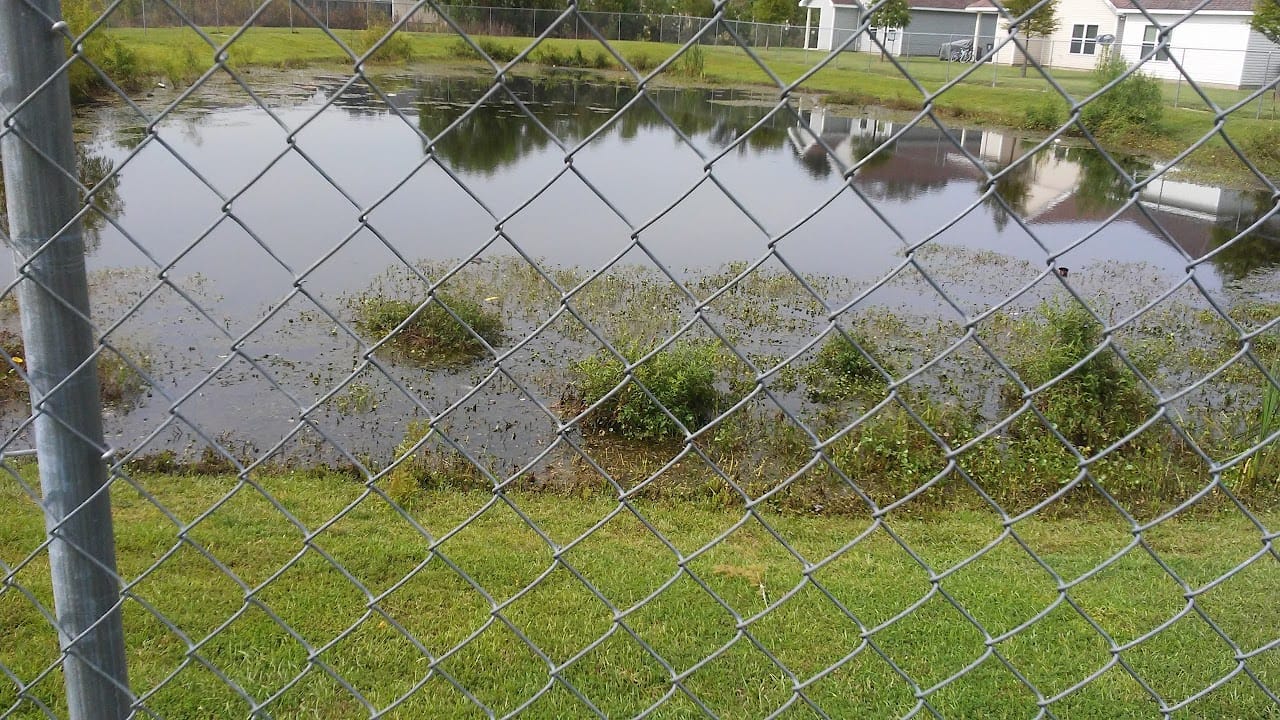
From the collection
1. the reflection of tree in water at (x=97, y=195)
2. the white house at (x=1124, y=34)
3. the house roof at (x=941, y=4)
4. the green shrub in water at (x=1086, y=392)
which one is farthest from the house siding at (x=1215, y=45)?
the reflection of tree in water at (x=97, y=195)

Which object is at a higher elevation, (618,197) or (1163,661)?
(1163,661)

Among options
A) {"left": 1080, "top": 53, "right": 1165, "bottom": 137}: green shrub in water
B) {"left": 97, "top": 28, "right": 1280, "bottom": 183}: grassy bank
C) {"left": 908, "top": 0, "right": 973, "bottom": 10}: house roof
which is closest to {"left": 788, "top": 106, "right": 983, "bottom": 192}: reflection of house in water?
{"left": 97, "top": 28, "right": 1280, "bottom": 183}: grassy bank

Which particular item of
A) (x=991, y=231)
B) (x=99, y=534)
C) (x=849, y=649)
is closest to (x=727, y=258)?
(x=991, y=231)

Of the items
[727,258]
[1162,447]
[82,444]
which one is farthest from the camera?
[727,258]

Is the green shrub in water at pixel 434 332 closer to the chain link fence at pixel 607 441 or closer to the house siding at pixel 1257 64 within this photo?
the chain link fence at pixel 607 441

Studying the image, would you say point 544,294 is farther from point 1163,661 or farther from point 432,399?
point 1163,661

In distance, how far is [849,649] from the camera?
109 inches

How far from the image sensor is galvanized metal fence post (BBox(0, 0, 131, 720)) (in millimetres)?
1102

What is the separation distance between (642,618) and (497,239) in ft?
3.85

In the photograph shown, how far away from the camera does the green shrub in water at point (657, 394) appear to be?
5312mm

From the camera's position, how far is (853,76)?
27109mm

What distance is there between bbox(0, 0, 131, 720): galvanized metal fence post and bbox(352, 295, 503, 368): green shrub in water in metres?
5.03

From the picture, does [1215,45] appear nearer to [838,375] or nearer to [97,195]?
[838,375]

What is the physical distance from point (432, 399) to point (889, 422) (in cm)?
249
